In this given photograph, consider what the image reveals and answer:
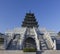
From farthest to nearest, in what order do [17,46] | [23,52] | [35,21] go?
[35,21], [17,46], [23,52]

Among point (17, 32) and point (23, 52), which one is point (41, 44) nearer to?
point (17, 32)

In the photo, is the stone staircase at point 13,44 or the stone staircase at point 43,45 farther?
the stone staircase at point 43,45

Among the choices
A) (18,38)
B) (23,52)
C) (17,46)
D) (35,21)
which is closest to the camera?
(23,52)

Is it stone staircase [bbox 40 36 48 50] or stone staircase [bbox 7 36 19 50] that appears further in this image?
stone staircase [bbox 40 36 48 50]

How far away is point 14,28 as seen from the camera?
5109 centimetres

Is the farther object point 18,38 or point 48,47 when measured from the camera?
point 18,38

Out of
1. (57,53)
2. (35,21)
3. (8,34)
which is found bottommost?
(57,53)

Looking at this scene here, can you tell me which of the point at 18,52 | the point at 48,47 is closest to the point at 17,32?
the point at 48,47

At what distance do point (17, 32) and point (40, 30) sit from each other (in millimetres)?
6246

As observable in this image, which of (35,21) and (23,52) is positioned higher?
(35,21)

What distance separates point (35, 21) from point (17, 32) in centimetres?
2093

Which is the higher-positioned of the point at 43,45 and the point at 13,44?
the point at 13,44

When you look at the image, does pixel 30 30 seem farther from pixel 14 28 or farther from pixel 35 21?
pixel 35 21

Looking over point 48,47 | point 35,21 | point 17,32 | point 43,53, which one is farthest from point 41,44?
point 35,21
